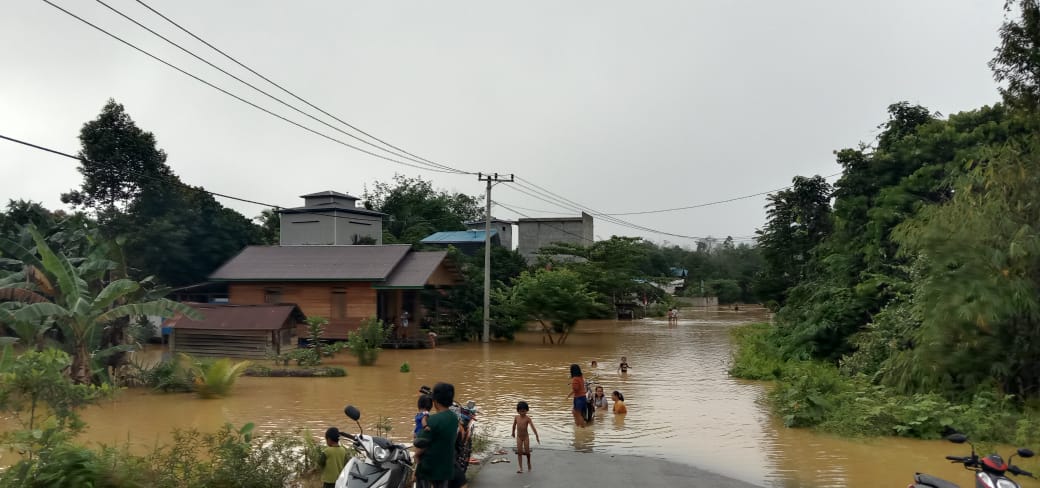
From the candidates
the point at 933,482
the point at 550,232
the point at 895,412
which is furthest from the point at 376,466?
the point at 550,232

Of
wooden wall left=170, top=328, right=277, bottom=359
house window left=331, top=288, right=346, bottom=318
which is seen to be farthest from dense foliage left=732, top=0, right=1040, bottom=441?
house window left=331, top=288, right=346, bottom=318

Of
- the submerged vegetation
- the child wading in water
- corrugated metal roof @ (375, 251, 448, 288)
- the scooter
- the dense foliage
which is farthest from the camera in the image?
corrugated metal roof @ (375, 251, 448, 288)

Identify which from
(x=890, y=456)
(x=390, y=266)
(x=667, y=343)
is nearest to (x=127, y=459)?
(x=890, y=456)

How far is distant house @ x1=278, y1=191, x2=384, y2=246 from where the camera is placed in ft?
132

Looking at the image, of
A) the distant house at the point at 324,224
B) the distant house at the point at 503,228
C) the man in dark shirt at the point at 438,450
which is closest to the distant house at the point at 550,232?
the distant house at the point at 503,228

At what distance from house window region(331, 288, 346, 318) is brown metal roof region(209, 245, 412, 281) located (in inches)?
34.2

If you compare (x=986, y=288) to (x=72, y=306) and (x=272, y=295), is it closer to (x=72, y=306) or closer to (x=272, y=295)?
(x=72, y=306)

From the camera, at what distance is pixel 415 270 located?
28.7m

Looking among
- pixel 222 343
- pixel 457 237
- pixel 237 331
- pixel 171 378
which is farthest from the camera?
pixel 457 237

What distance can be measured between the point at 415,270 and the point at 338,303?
11.4ft

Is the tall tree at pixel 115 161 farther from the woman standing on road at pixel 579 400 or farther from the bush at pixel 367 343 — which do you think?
the woman standing on road at pixel 579 400

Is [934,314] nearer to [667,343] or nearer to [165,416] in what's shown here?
[165,416]

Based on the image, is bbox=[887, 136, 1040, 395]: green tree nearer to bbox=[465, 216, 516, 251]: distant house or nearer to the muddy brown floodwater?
the muddy brown floodwater

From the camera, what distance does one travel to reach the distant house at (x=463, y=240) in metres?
53.9
